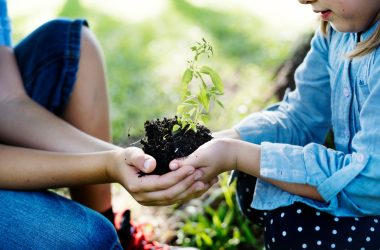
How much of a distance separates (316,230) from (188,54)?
3282mm

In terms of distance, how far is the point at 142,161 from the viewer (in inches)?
76.5

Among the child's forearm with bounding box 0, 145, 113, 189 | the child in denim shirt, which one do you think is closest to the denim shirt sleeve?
the child in denim shirt

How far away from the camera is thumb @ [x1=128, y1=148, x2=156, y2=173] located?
6.31 feet

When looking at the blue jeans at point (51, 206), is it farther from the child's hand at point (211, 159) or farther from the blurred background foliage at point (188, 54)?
the blurred background foliage at point (188, 54)

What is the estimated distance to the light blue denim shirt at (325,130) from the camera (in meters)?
1.92

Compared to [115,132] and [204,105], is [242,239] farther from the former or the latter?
[115,132]

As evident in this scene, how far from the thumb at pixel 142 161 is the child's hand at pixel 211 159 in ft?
0.23

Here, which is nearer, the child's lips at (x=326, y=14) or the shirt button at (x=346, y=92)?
the child's lips at (x=326, y=14)

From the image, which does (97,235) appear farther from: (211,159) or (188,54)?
(188,54)

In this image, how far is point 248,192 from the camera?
93.5 inches

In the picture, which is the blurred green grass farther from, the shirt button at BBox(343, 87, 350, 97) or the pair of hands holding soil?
the pair of hands holding soil

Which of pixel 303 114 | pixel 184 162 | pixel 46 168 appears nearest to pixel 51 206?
pixel 46 168

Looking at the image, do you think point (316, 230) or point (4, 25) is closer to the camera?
point (316, 230)

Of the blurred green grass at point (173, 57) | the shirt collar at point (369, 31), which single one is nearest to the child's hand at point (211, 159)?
the shirt collar at point (369, 31)
